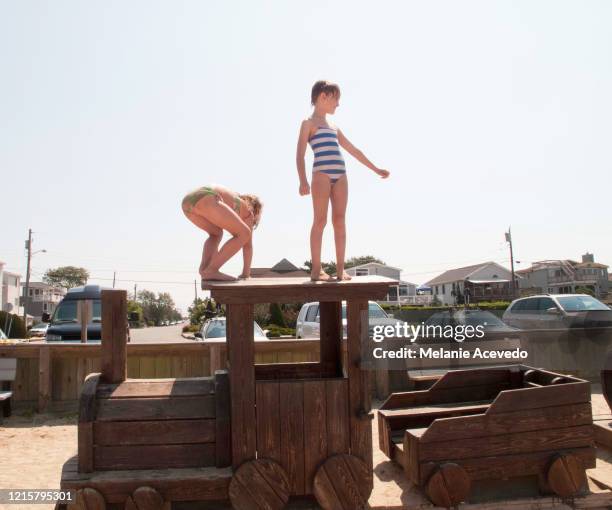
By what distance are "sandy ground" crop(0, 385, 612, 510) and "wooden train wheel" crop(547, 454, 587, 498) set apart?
1.06 m

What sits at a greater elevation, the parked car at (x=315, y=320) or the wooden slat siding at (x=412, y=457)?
the parked car at (x=315, y=320)

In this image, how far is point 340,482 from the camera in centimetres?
371

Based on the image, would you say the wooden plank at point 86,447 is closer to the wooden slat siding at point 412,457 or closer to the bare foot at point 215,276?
the bare foot at point 215,276

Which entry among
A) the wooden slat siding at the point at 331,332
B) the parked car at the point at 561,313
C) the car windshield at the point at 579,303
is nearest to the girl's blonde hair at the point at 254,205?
the wooden slat siding at the point at 331,332

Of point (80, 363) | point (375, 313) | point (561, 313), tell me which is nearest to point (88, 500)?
point (80, 363)

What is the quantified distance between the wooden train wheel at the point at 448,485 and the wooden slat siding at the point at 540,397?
1.88 ft

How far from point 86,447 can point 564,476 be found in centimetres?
375

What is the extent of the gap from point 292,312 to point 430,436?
23830 mm

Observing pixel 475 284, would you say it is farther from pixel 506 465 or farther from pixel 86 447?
pixel 86 447

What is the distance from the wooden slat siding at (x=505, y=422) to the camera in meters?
4.16

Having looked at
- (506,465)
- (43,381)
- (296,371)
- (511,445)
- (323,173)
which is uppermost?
(323,173)

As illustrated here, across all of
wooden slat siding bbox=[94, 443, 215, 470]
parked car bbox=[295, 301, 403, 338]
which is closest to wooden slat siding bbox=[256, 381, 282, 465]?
wooden slat siding bbox=[94, 443, 215, 470]

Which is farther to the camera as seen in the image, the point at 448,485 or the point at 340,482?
the point at 448,485

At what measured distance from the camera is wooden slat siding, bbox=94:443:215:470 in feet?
11.9
